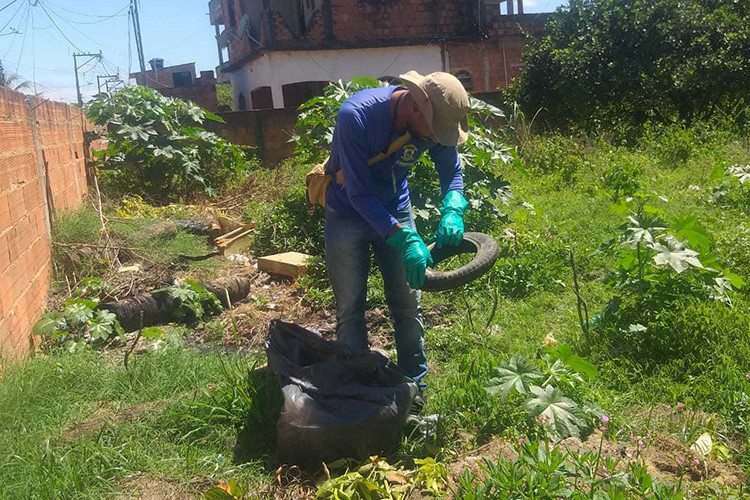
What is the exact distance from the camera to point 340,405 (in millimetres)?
2834

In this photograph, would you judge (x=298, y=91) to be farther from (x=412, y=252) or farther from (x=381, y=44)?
(x=412, y=252)

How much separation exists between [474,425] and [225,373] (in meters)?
1.27

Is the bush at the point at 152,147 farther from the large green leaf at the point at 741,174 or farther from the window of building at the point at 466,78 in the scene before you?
the window of building at the point at 466,78

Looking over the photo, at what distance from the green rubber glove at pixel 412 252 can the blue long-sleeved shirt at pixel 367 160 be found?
6 centimetres

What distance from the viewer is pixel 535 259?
5.40 meters

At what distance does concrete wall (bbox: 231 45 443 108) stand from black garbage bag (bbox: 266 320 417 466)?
15.1 meters

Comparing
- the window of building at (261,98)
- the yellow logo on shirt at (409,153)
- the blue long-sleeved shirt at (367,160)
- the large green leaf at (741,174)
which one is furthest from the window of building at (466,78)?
the yellow logo on shirt at (409,153)

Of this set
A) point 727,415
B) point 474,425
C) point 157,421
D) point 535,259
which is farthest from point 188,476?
point 535,259

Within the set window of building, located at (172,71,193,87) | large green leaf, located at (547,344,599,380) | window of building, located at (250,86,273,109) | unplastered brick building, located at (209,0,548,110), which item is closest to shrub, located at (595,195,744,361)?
large green leaf, located at (547,344,599,380)

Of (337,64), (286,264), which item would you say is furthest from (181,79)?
(286,264)

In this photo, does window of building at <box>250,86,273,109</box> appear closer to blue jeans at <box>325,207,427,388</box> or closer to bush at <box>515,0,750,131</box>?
bush at <box>515,0,750,131</box>

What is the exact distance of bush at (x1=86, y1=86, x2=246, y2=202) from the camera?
30.0 feet

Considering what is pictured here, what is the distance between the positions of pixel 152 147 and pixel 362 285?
22.3ft

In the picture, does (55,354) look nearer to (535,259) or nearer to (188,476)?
(188,476)
